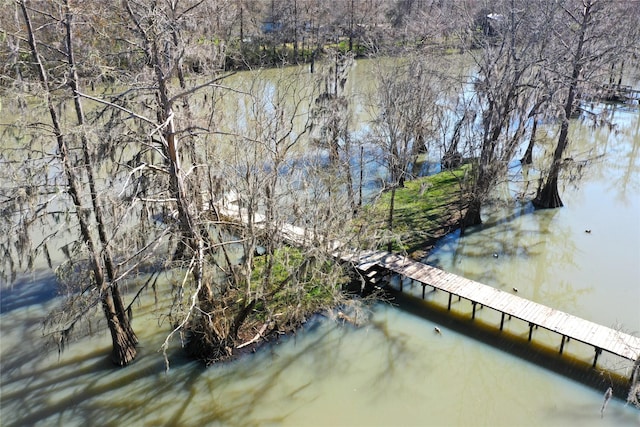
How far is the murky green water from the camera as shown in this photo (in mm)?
10734

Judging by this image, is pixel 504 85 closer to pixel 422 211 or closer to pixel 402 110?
pixel 402 110

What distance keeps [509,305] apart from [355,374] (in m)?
4.40

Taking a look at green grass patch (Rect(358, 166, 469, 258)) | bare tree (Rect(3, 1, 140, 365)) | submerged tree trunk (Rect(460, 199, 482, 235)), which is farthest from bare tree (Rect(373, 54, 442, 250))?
bare tree (Rect(3, 1, 140, 365))

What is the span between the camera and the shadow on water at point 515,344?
37.6ft

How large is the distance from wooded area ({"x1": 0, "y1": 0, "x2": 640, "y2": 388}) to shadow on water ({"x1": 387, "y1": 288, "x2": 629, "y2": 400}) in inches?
87.6

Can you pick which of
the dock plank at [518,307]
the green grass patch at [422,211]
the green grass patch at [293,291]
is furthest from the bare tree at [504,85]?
the green grass patch at [293,291]

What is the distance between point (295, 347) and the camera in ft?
41.5

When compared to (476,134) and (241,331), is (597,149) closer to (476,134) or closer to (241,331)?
(476,134)

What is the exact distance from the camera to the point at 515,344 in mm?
12602

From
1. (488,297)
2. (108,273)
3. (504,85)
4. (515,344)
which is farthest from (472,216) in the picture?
(108,273)

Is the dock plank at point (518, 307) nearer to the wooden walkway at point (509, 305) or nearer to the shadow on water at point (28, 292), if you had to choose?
the wooden walkway at point (509, 305)

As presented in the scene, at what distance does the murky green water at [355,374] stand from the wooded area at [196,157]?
2.38 feet

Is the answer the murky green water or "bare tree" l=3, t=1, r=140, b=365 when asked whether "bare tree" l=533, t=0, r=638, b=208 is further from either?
"bare tree" l=3, t=1, r=140, b=365

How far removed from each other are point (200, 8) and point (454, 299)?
35.5 ft
